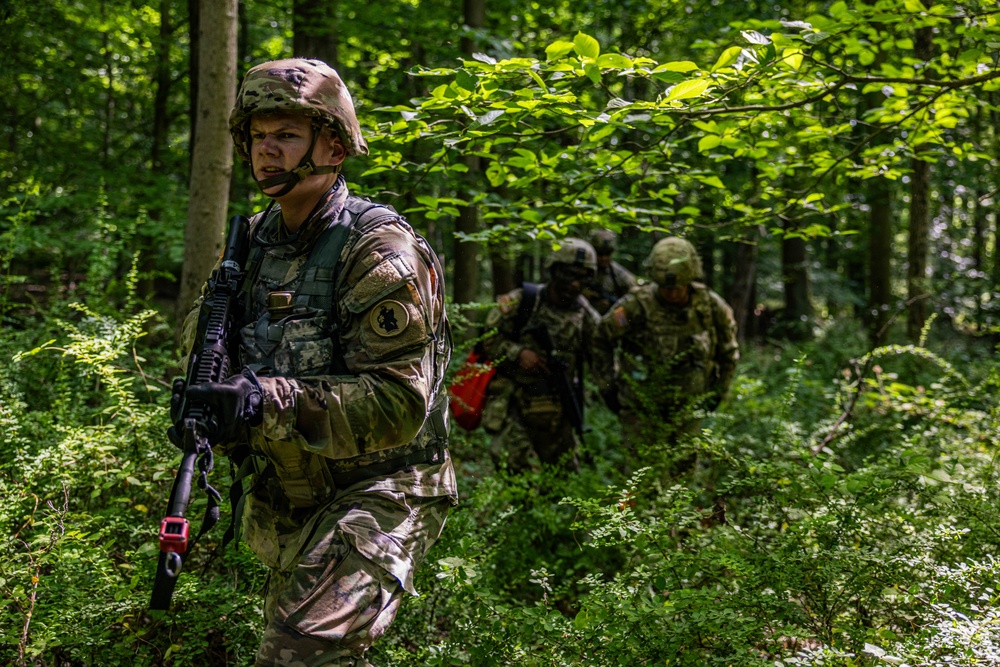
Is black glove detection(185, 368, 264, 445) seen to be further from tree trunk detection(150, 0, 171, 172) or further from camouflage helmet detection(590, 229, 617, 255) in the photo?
tree trunk detection(150, 0, 171, 172)

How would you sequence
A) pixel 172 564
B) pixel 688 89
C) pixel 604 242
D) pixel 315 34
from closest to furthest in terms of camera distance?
pixel 172 564 < pixel 688 89 < pixel 315 34 < pixel 604 242

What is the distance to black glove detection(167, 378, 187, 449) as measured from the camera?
6.85 feet

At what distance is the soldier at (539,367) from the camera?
6730 mm

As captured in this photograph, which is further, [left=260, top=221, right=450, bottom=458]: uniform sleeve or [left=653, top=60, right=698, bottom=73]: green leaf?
[left=653, top=60, right=698, bottom=73]: green leaf

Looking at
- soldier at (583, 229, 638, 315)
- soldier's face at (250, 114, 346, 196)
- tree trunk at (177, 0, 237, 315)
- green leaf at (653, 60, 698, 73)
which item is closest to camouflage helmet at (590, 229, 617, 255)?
soldier at (583, 229, 638, 315)

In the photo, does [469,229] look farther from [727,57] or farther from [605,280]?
[727,57]

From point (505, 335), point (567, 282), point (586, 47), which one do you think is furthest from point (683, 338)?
point (586, 47)

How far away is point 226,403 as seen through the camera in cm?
206

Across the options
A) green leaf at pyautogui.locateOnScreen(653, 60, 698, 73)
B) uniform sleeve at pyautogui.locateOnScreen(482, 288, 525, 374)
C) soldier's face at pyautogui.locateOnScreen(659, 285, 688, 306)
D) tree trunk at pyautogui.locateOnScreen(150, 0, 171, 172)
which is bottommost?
uniform sleeve at pyautogui.locateOnScreen(482, 288, 525, 374)

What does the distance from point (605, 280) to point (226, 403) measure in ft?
23.1

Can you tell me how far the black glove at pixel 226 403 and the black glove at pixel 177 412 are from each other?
9cm

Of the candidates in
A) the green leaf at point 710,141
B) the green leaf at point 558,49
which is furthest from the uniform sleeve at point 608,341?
the green leaf at point 558,49

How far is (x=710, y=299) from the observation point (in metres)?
6.79

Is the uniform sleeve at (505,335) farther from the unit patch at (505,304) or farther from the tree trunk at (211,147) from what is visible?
the tree trunk at (211,147)
